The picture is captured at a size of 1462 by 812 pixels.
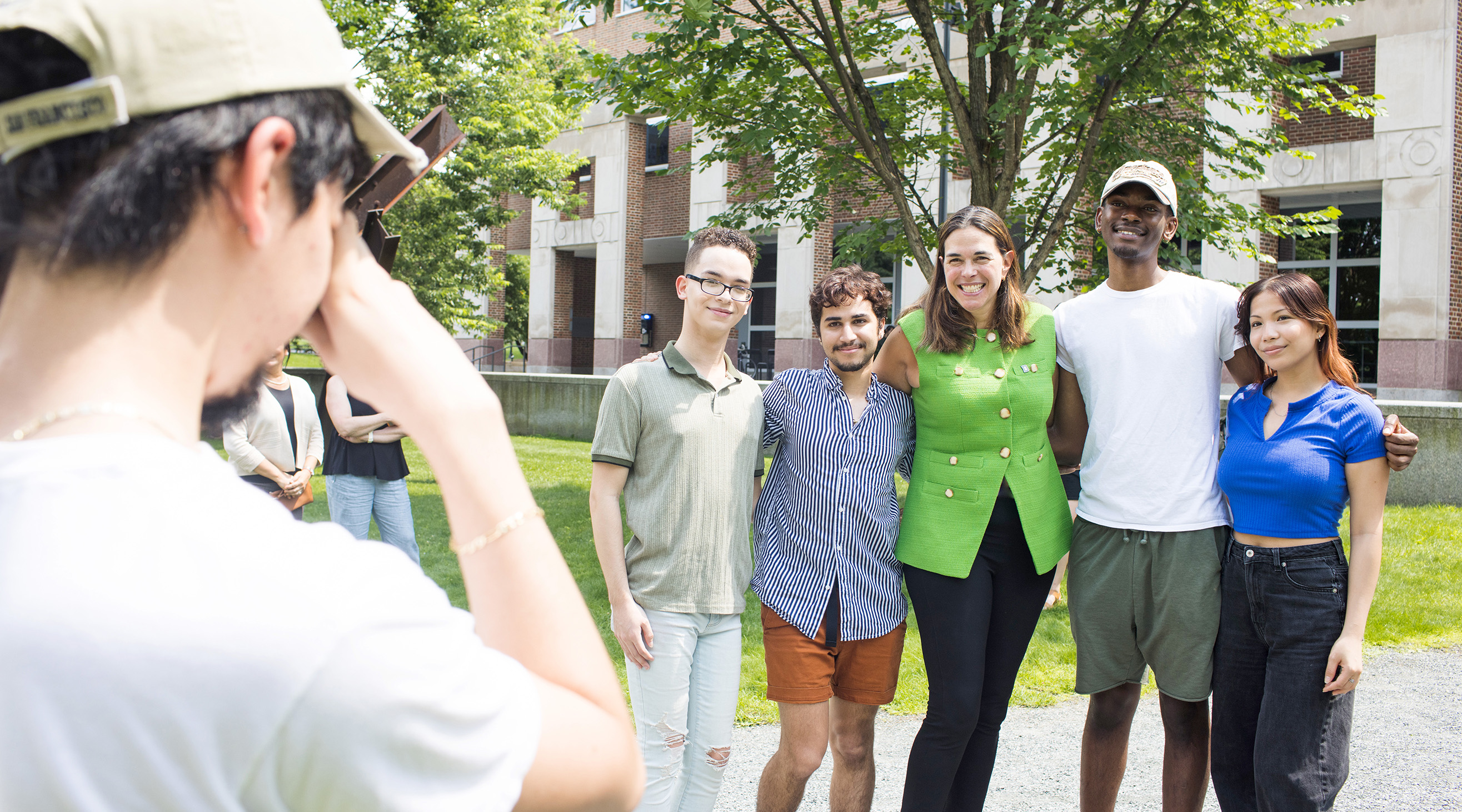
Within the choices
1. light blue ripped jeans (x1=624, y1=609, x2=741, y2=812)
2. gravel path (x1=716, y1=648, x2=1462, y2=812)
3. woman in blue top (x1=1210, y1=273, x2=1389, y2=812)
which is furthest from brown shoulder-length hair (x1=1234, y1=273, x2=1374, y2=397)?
light blue ripped jeans (x1=624, y1=609, x2=741, y2=812)

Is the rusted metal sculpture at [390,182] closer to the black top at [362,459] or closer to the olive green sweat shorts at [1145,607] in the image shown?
the olive green sweat shorts at [1145,607]

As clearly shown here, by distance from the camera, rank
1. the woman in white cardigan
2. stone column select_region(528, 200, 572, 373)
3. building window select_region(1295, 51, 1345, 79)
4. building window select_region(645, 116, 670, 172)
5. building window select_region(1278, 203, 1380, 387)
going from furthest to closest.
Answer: stone column select_region(528, 200, 572, 373), building window select_region(645, 116, 670, 172), building window select_region(1278, 203, 1380, 387), building window select_region(1295, 51, 1345, 79), the woman in white cardigan

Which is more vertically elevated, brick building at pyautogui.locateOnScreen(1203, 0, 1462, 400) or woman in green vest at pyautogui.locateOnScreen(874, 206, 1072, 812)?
brick building at pyautogui.locateOnScreen(1203, 0, 1462, 400)

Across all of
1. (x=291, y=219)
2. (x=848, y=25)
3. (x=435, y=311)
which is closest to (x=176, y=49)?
(x=291, y=219)

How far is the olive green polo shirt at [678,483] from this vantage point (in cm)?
328

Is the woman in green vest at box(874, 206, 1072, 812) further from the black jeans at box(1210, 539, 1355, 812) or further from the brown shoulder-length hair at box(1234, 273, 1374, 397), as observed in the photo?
the brown shoulder-length hair at box(1234, 273, 1374, 397)

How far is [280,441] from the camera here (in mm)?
5676

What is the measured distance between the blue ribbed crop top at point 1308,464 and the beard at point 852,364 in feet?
4.29

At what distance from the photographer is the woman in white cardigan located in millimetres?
5473

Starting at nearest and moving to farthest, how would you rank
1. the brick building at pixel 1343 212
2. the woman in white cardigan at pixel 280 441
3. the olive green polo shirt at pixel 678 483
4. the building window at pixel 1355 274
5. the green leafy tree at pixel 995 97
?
the olive green polo shirt at pixel 678 483 < the woman in white cardigan at pixel 280 441 < the green leafy tree at pixel 995 97 < the brick building at pixel 1343 212 < the building window at pixel 1355 274

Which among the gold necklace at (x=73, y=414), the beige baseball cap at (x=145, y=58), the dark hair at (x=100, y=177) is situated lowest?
the gold necklace at (x=73, y=414)

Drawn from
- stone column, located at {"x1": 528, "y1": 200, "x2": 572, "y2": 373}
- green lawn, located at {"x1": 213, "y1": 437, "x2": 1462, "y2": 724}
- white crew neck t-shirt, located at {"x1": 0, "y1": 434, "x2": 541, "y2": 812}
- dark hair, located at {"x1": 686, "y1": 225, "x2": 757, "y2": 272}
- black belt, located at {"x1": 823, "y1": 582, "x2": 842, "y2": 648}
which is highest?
stone column, located at {"x1": 528, "y1": 200, "x2": 572, "y2": 373}

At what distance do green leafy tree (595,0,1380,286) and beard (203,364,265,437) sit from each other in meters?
7.10

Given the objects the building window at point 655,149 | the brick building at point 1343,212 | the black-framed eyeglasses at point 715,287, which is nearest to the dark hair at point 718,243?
the black-framed eyeglasses at point 715,287
